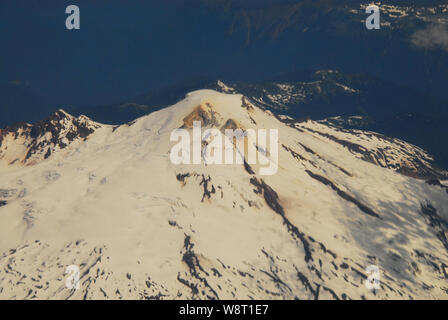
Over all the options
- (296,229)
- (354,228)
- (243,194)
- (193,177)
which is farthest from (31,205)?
(354,228)

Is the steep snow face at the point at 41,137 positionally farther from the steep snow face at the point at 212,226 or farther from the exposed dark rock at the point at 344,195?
the exposed dark rock at the point at 344,195

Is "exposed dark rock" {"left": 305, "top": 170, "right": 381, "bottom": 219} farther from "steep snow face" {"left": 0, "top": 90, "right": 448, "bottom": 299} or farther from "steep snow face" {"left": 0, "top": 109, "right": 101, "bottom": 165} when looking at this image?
"steep snow face" {"left": 0, "top": 109, "right": 101, "bottom": 165}

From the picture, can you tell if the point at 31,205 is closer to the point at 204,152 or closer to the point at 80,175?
the point at 80,175

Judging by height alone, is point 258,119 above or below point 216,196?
above

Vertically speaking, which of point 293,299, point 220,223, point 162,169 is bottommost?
point 293,299

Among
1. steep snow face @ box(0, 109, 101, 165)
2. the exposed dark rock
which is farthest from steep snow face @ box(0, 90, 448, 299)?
steep snow face @ box(0, 109, 101, 165)

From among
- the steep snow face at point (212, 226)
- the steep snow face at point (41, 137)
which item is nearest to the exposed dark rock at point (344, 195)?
the steep snow face at point (212, 226)

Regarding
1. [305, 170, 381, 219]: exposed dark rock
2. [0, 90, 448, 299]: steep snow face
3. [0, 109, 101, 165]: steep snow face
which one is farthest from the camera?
[0, 109, 101, 165]: steep snow face

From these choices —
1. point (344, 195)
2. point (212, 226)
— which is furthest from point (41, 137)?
point (344, 195)

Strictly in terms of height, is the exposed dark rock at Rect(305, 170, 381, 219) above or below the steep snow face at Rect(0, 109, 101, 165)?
below
